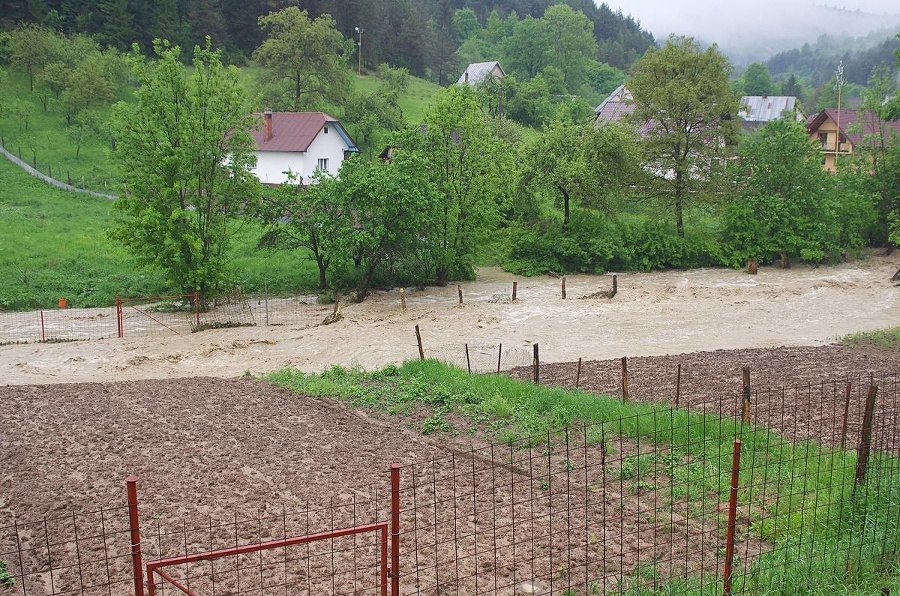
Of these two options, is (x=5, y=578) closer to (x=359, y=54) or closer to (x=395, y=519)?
(x=395, y=519)

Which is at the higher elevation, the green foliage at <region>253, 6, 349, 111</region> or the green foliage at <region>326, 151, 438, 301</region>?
the green foliage at <region>253, 6, 349, 111</region>

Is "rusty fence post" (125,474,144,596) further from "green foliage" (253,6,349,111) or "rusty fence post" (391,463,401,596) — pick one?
"green foliage" (253,6,349,111)

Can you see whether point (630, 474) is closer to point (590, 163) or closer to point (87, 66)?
point (590, 163)

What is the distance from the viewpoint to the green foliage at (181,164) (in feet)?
94.2

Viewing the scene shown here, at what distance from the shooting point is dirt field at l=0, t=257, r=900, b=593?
1191cm

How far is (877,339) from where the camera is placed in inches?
872

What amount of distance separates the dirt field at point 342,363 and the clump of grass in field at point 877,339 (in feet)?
3.58

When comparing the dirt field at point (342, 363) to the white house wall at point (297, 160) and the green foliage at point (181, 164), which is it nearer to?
the green foliage at point (181, 164)

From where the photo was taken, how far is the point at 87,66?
54.9 meters

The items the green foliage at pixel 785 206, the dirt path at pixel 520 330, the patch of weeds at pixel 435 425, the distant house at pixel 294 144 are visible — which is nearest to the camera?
the patch of weeds at pixel 435 425

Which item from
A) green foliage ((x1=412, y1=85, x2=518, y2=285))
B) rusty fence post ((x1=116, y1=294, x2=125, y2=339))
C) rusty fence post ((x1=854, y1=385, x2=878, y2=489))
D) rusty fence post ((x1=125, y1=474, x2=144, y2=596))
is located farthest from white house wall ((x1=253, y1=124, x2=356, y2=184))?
rusty fence post ((x1=125, y1=474, x2=144, y2=596))

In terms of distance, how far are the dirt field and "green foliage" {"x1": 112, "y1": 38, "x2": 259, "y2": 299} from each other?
13.5ft

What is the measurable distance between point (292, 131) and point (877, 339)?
126 feet

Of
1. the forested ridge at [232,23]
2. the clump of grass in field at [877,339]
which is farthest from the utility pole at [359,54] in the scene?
the clump of grass in field at [877,339]
